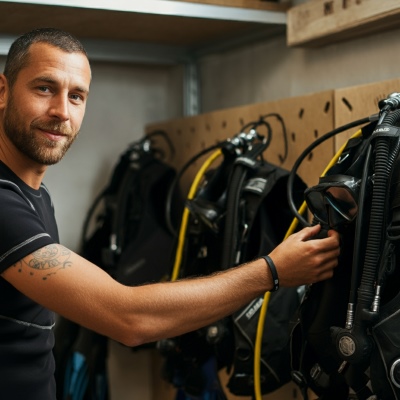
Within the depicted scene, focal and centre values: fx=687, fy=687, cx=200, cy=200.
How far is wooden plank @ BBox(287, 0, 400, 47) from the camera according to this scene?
5.64 ft

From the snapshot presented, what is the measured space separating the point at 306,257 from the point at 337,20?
0.85m

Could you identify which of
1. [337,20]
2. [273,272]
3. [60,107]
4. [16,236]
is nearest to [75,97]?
[60,107]

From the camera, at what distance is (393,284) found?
48.4 inches

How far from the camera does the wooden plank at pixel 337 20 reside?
172cm

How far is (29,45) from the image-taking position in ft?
5.01

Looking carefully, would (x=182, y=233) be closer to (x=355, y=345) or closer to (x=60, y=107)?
(x=60, y=107)

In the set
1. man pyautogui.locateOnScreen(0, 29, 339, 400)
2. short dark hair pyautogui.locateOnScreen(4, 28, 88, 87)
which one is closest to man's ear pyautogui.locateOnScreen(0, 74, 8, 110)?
short dark hair pyautogui.locateOnScreen(4, 28, 88, 87)

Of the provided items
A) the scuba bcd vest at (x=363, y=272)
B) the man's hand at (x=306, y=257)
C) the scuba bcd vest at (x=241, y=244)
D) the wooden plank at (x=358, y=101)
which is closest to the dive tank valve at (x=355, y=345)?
the scuba bcd vest at (x=363, y=272)

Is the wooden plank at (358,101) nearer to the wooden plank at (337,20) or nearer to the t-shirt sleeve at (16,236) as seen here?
the wooden plank at (337,20)

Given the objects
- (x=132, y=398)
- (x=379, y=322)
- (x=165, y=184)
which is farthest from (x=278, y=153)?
(x=132, y=398)

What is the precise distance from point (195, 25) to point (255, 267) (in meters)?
1.23

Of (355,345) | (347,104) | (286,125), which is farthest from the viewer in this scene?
(286,125)

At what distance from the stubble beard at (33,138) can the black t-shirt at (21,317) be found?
0.06m

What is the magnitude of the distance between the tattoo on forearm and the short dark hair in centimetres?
47
